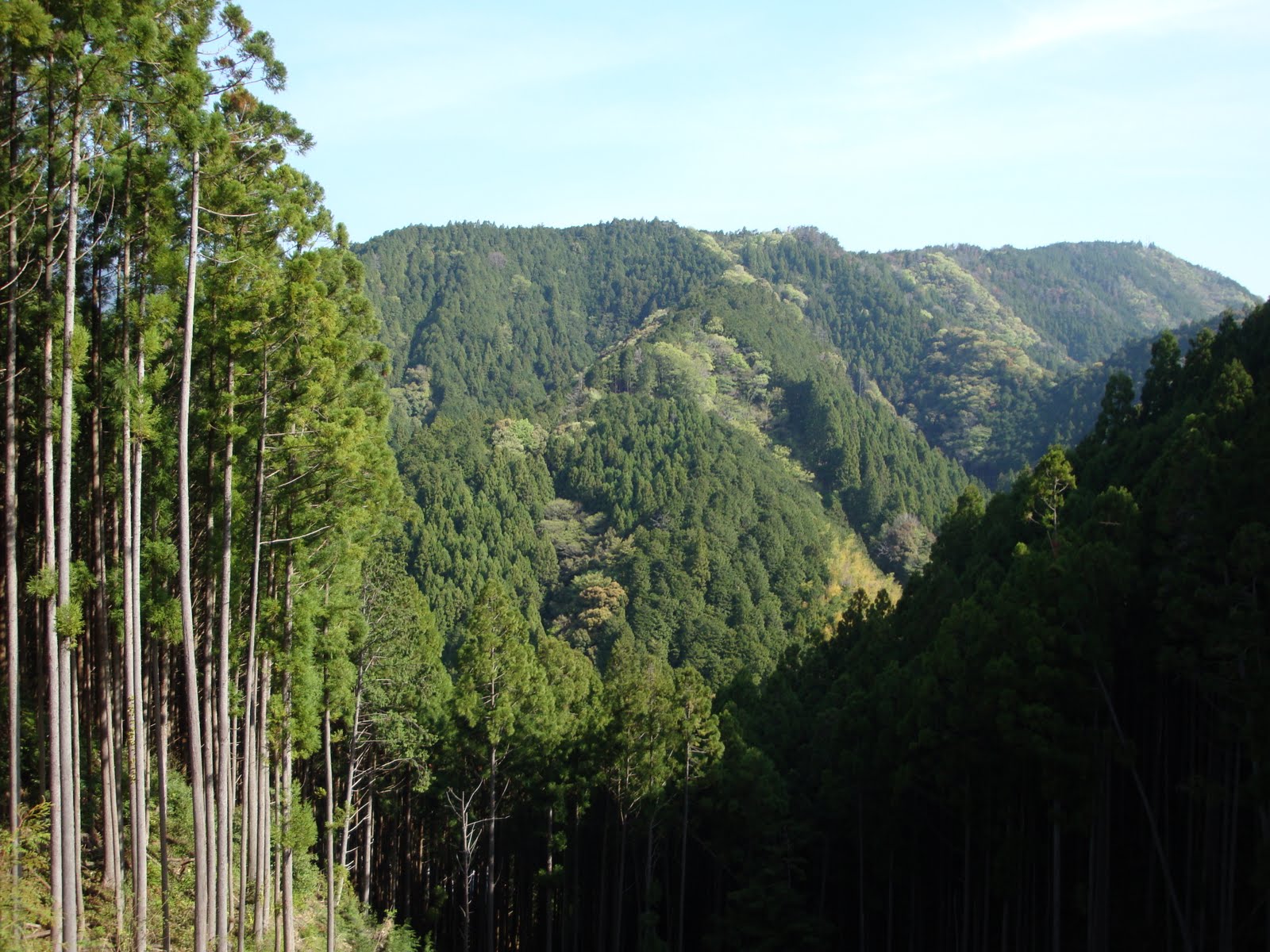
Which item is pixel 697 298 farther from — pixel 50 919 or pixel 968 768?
pixel 50 919

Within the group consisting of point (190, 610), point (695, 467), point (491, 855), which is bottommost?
point (491, 855)

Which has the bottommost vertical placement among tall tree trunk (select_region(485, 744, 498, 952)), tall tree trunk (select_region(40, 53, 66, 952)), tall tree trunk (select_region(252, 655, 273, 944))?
tall tree trunk (select_region(485, 744, 498, 952))

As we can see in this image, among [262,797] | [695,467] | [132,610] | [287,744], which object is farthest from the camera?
[695,467]

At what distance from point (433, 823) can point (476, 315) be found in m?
150

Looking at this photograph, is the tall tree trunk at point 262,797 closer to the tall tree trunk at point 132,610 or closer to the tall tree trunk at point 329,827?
the tall tree trunk at point 329,827

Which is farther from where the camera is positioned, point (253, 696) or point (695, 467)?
point (695, 467)

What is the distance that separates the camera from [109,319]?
1633cm

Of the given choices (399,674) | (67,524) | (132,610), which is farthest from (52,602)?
(399,674)

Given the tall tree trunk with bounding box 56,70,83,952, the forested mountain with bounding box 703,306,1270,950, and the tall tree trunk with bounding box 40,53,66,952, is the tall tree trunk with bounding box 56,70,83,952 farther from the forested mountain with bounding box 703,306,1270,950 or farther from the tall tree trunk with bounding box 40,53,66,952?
the forested mountain with bounding box 703,306,1270,950

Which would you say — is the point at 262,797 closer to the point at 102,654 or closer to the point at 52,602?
the point at 102,654

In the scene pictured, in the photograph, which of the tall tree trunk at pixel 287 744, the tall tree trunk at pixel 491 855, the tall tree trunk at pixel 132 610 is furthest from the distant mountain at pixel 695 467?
the tall tree trunk at pixel 132 610

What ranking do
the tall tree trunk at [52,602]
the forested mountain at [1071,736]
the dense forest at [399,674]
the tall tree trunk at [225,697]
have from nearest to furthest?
the tall tree trunk at [52,602]
the dense forest at [399,674]
the tall tree trunk at [225,697]
the forested mountain at [1071,736]

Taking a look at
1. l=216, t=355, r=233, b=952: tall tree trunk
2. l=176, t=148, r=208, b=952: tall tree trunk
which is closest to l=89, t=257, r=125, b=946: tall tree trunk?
l=176, t=148, r=208, b=952: tall tree trunk

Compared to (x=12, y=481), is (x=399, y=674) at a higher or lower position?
lower
